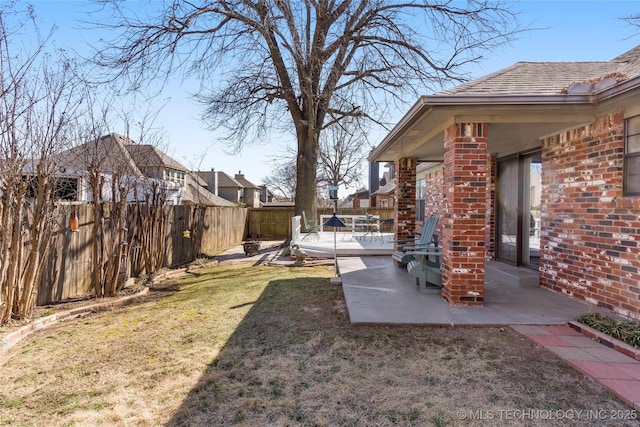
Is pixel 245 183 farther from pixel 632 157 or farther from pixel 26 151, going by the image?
pixel 632 157

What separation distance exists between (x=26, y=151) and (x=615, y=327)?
693 centimetres

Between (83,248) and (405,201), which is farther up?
(405,201)

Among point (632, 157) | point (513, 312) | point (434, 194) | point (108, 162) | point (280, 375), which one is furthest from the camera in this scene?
point (434, 194)

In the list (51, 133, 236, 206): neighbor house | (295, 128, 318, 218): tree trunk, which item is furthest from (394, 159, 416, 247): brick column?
(51, 133, 236, 206): neighbor house

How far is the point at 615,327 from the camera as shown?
3520mm

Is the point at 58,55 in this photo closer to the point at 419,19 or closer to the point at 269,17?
the point at 269,17

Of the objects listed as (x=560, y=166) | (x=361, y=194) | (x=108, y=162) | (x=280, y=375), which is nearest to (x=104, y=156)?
(x=108, y=162)

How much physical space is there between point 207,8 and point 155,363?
9.99 meters

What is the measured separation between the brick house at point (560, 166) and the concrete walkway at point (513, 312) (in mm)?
296

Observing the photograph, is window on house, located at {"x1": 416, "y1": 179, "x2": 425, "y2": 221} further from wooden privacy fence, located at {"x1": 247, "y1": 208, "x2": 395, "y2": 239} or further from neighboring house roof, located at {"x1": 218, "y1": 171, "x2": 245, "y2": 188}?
neighboring house roof, located at {"x1": 218, "y1": 171, "x2": 245, "y2": 188}

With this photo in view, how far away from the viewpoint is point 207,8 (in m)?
10.1

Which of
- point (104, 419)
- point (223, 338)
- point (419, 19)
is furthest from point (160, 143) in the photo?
point (419, 19)

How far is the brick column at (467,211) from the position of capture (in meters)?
4.46

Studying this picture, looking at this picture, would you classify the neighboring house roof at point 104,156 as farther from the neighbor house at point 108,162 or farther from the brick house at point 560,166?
the brick house at point 560,166
